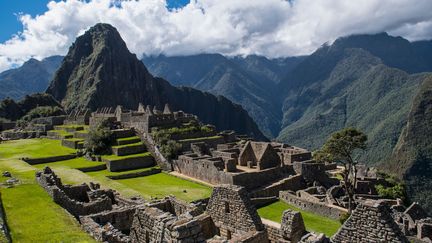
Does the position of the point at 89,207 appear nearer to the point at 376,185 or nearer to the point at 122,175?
the point at 122,175

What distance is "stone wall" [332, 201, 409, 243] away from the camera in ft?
20.1

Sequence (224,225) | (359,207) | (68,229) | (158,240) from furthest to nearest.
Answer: (68,229) → (224,225) → (158,240) → (359,207)

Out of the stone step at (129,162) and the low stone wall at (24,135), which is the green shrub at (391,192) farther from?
the low stone wall at (24,135)

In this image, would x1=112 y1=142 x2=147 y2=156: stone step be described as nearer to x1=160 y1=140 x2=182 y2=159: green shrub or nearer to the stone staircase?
the stone staircase

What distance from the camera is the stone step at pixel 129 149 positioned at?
39938 mm

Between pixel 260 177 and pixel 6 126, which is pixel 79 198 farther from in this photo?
pixel 6 126

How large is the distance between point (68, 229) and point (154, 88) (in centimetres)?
18392

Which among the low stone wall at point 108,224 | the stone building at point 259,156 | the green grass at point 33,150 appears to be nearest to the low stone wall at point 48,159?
the green grass at point 33,150

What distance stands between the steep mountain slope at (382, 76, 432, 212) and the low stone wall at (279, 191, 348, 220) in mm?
56553

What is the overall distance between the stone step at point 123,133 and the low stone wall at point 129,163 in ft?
20.0

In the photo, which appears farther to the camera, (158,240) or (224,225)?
(224,225)

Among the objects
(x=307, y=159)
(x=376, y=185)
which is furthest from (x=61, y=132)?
(x=376, y=185)

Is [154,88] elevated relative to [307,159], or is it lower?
elevated

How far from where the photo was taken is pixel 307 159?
3912 centimetres
